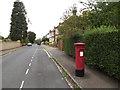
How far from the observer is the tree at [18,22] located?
59972 millimetres

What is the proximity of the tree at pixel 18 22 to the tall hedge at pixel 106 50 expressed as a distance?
51.3 metres

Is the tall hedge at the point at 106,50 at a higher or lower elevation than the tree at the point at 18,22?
lower

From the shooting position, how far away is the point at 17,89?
7422 mm

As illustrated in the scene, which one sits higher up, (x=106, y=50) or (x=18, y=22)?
(x=18, y=22)

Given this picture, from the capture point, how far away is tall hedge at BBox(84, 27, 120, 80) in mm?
7820

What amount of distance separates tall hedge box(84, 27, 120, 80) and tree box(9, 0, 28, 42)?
168 ft

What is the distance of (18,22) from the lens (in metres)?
60.1

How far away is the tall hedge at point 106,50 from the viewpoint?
782 cm

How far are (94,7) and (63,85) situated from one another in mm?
14373

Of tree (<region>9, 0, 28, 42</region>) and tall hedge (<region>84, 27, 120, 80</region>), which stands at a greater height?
tree (<region>9, 0, 28, 42</region>)

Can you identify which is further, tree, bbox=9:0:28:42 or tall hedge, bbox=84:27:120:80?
tree, bbox=9:0:28:42

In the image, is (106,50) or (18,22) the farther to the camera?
(18,22)

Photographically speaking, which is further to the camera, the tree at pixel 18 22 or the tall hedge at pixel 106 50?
the tree at pixel 18 22

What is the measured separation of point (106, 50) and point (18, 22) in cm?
5448
